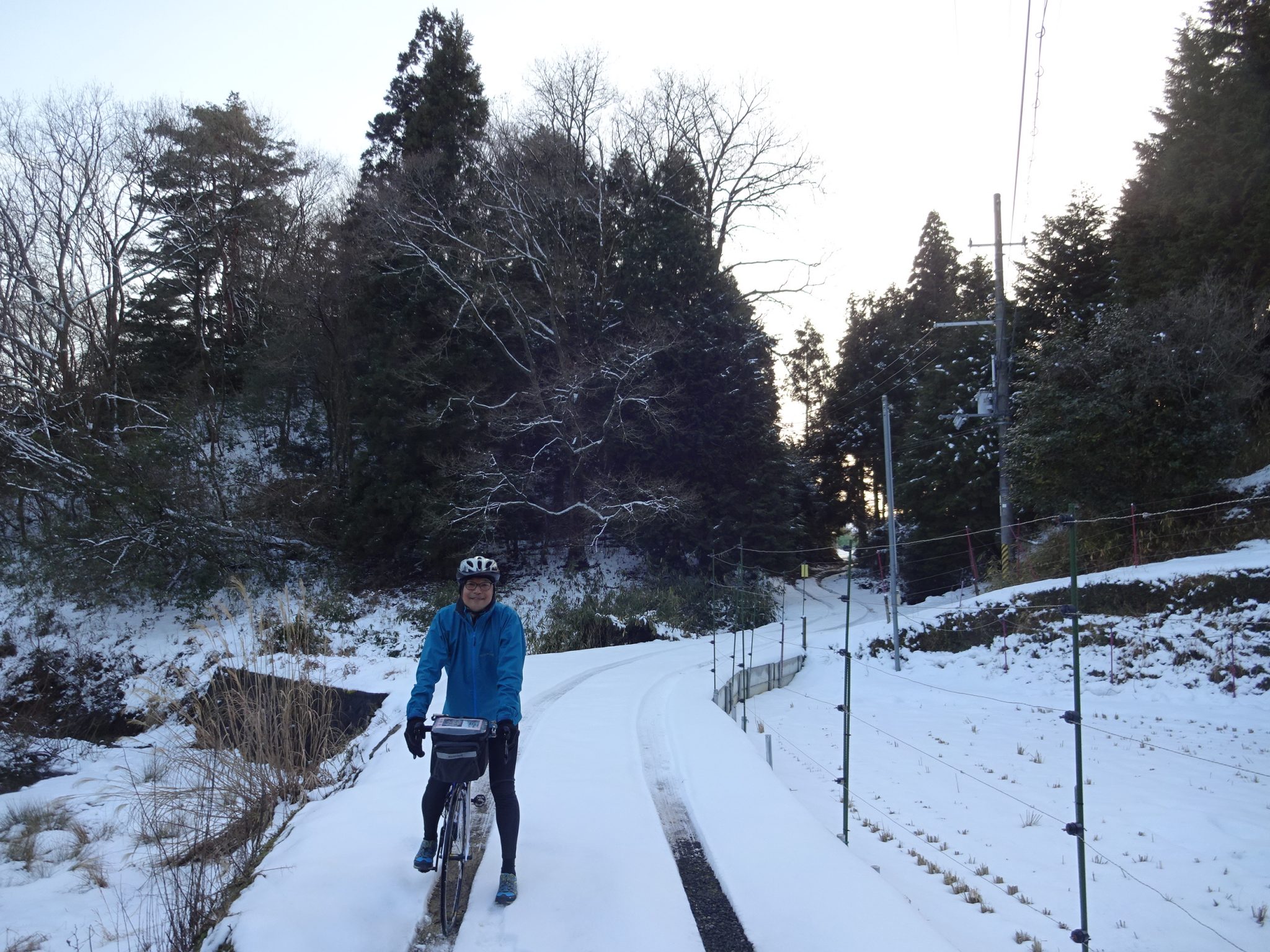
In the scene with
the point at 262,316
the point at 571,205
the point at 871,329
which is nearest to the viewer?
the point at 571,205

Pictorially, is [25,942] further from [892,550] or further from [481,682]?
[892,550]

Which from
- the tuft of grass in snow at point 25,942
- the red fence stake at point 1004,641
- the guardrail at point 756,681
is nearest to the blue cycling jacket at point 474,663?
the tuft of grass in snow at point 25,942

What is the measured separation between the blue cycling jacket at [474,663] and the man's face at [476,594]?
2.1 inches

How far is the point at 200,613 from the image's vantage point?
1952 cm

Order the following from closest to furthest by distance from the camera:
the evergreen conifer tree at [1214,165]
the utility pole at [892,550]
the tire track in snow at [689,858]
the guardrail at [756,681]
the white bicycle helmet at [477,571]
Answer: the tire track in snow at [689,858]
the white bicycle helmet at [477,571]
the guardrail at [756,681]
the utility pole at [892,550]
the evergreen conifer tree at [1214,165]

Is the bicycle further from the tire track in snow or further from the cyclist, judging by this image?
the tire track in snow

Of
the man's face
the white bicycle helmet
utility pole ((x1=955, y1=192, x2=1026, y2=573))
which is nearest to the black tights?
the man's face

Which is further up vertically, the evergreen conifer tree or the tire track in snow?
the evergreen conifer tree

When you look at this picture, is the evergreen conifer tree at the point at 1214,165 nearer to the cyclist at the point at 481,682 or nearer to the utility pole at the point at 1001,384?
the utility pole at the point at 1001,384

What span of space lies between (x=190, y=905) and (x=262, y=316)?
3054 cm

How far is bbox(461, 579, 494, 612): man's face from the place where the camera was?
3.82 m

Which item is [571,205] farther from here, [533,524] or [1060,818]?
[1060,818]

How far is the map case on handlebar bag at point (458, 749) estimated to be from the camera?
3.37 meters

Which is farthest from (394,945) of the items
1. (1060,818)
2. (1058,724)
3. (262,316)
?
(262,316)
